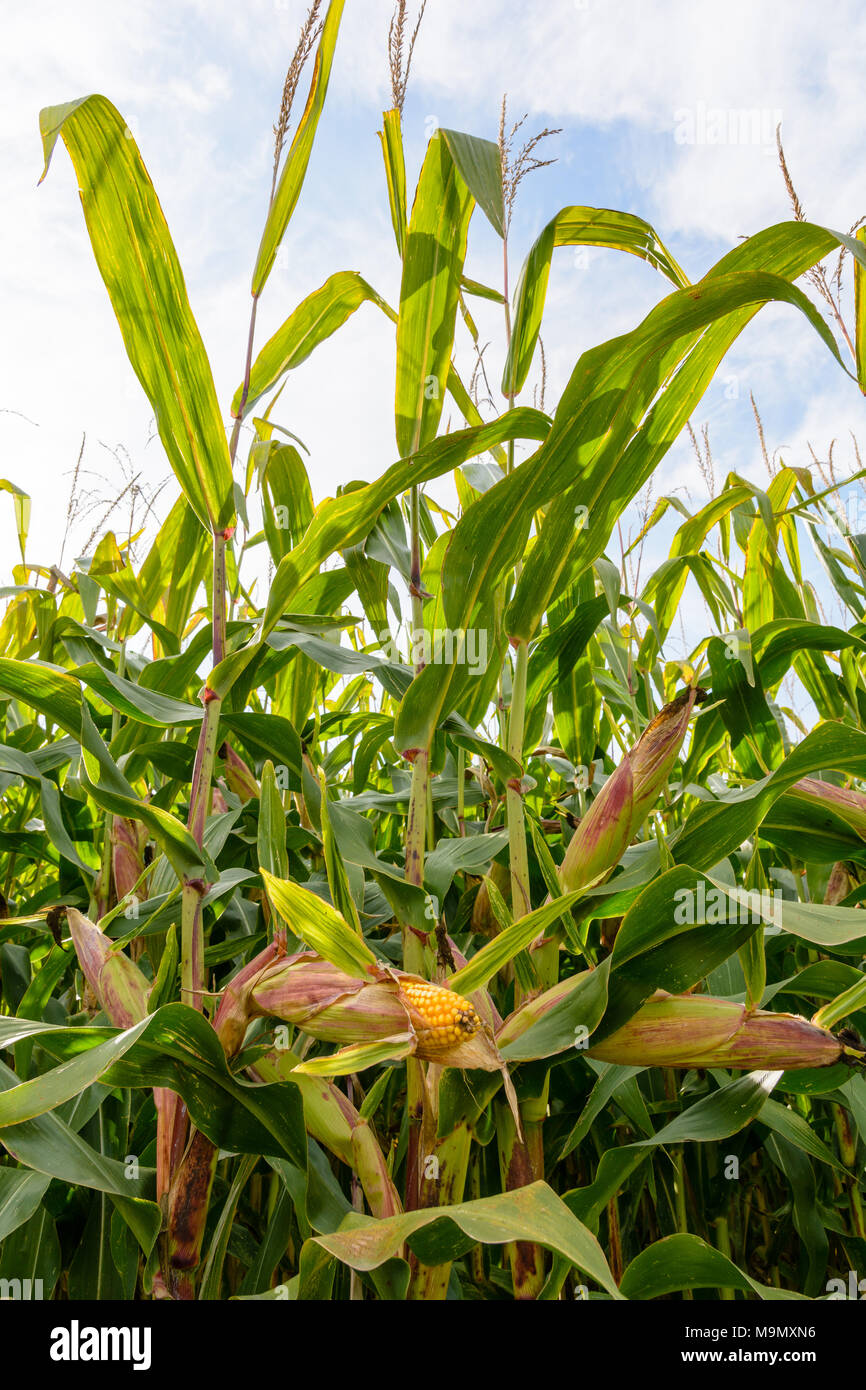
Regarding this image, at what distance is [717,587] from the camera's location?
1.21 meters

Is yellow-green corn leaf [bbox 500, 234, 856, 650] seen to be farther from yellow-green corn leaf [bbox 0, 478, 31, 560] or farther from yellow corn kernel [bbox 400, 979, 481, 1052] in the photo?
yellow-green corn leaf [bbox 0, 478, 31, 560]

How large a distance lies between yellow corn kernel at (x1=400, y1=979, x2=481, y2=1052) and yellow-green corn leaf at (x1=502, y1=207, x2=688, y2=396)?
2.08 feet

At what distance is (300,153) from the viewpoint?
0.85 meters

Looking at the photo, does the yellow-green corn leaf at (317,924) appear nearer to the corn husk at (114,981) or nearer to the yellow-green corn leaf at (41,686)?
Answer: the corn husk at (114,981)

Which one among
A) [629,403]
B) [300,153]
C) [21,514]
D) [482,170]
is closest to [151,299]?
[300,153]

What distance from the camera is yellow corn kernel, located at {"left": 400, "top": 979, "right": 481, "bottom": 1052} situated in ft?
1.83

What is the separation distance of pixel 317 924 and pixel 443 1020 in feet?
0.37

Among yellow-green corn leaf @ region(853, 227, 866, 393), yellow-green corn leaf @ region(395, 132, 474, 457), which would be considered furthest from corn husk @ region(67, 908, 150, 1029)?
yellow-green corn leaf @ region(853, 227, 866, 393)

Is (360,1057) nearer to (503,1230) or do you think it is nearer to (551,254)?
(503,1230)

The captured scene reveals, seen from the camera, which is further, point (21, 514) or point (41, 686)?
point (21, 514)

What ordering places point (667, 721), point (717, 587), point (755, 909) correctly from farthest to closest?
point (717, 587)
point (667, 721)
point (755, 909)
